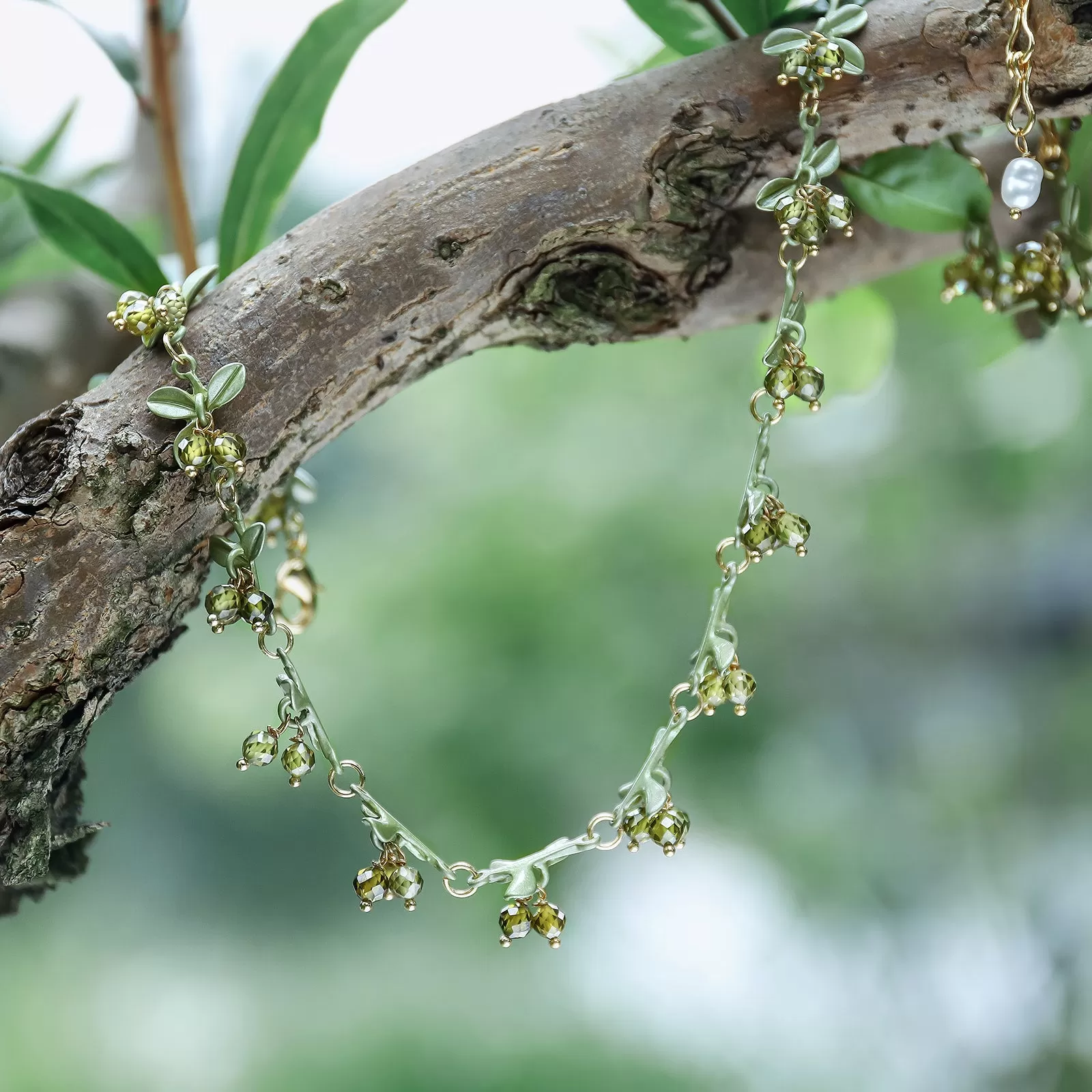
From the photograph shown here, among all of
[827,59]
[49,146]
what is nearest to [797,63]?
[827,59]

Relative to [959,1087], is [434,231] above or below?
above

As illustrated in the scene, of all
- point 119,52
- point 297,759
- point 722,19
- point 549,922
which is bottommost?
point 549,922

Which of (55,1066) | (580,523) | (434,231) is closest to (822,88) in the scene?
(434,231)

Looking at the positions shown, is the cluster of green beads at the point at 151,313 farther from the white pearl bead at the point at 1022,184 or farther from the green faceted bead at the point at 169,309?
the white pearl bead at the point at 1022,184

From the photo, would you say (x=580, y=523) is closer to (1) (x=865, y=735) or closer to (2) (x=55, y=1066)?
(1) (x=865, y=735)

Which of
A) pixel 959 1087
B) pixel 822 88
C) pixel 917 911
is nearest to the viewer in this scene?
pixel 822 88

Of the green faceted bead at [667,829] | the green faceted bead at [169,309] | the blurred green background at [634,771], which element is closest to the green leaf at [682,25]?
the green faceted bead at [169,309]

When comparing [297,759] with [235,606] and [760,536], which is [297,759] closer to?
[235,606]
